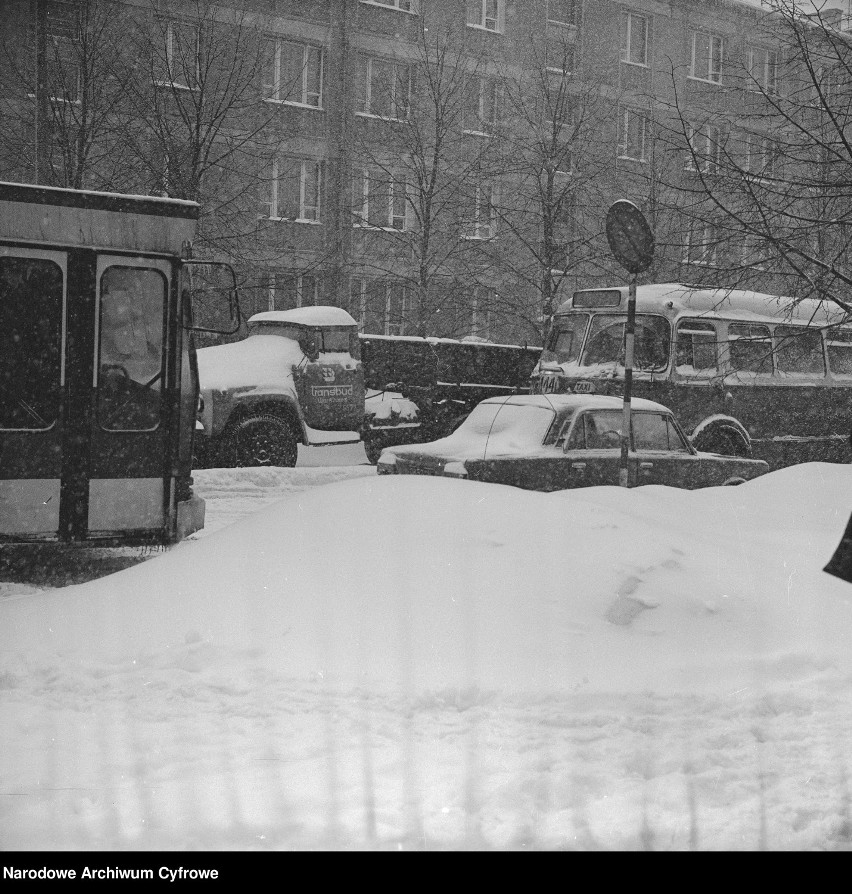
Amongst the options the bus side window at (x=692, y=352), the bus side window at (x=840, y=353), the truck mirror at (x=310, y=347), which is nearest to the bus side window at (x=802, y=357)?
the bus side window at (x=840, y=353)

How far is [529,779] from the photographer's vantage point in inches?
155

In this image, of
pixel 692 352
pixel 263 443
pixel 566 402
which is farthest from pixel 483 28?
pixel 566 402

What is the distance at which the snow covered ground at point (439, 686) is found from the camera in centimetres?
361

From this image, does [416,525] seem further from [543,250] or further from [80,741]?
[543,250]

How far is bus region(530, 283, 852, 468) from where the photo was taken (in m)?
14.3

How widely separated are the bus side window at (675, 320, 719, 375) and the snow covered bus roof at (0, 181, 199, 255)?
7695mm

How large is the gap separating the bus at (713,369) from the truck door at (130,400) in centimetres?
726

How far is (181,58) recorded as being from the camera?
22391mm

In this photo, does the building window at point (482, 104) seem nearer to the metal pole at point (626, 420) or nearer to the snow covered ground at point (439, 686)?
the metal pole at point (626, 420)

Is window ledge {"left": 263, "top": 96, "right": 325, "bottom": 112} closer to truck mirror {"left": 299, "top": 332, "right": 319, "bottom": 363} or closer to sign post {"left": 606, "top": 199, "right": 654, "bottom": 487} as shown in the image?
truck mirror {"left": 299, "top": 332, "right": 319, "bottom": 363}

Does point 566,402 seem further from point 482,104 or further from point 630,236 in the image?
point 482,104

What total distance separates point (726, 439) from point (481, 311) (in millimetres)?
14108

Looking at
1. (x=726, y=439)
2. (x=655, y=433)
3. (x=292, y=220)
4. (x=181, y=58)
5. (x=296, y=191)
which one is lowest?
(x=726, y=439)

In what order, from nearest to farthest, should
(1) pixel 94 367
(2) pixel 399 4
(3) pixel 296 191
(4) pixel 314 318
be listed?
(1) pixel 94 367 → (4) pixel 314 318 → (3) pixel 296 191 → (2) pixel 399 4
